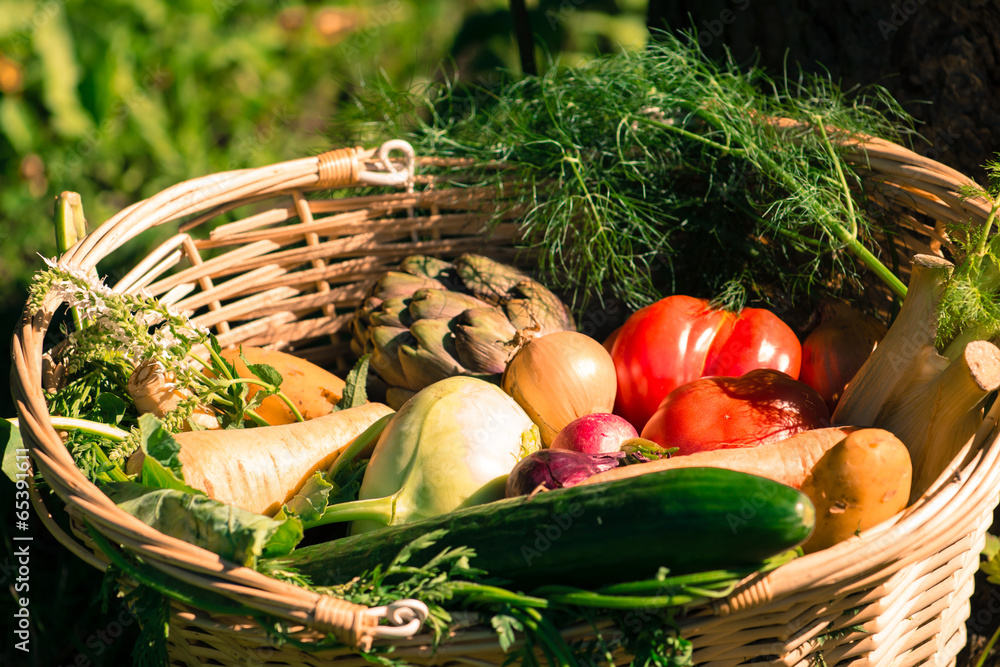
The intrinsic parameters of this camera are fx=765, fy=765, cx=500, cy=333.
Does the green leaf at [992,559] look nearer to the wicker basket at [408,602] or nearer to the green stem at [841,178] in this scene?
the wicker basket at [408,602]

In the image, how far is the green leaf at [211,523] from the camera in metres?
1.03

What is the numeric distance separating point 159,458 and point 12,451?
307mm

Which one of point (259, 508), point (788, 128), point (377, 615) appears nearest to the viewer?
point (377, 615)

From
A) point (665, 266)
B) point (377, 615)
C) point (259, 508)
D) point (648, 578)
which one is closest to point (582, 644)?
point (648, 578)

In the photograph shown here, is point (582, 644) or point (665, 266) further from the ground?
point (665, 266)

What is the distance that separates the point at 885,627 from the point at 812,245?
3.16 ft

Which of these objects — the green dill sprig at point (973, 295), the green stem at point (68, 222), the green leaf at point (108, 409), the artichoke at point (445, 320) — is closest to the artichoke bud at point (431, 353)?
the artichoke at point (445, 320)

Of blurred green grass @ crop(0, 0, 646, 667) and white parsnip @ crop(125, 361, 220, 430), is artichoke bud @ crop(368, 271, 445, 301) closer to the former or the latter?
white parsnip @ crop(125, 361, 220, 430)

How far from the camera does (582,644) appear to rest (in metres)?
1.04

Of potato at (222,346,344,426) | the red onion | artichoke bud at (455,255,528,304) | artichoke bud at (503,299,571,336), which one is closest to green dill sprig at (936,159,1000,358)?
the red onion

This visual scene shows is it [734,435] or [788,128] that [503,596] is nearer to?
[734,435]

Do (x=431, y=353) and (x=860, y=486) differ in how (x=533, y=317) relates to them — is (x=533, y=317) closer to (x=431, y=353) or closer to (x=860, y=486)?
(x=431, y=353)

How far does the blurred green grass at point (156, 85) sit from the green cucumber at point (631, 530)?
1847 millimetres

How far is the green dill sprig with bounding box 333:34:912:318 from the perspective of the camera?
174 centimetres
